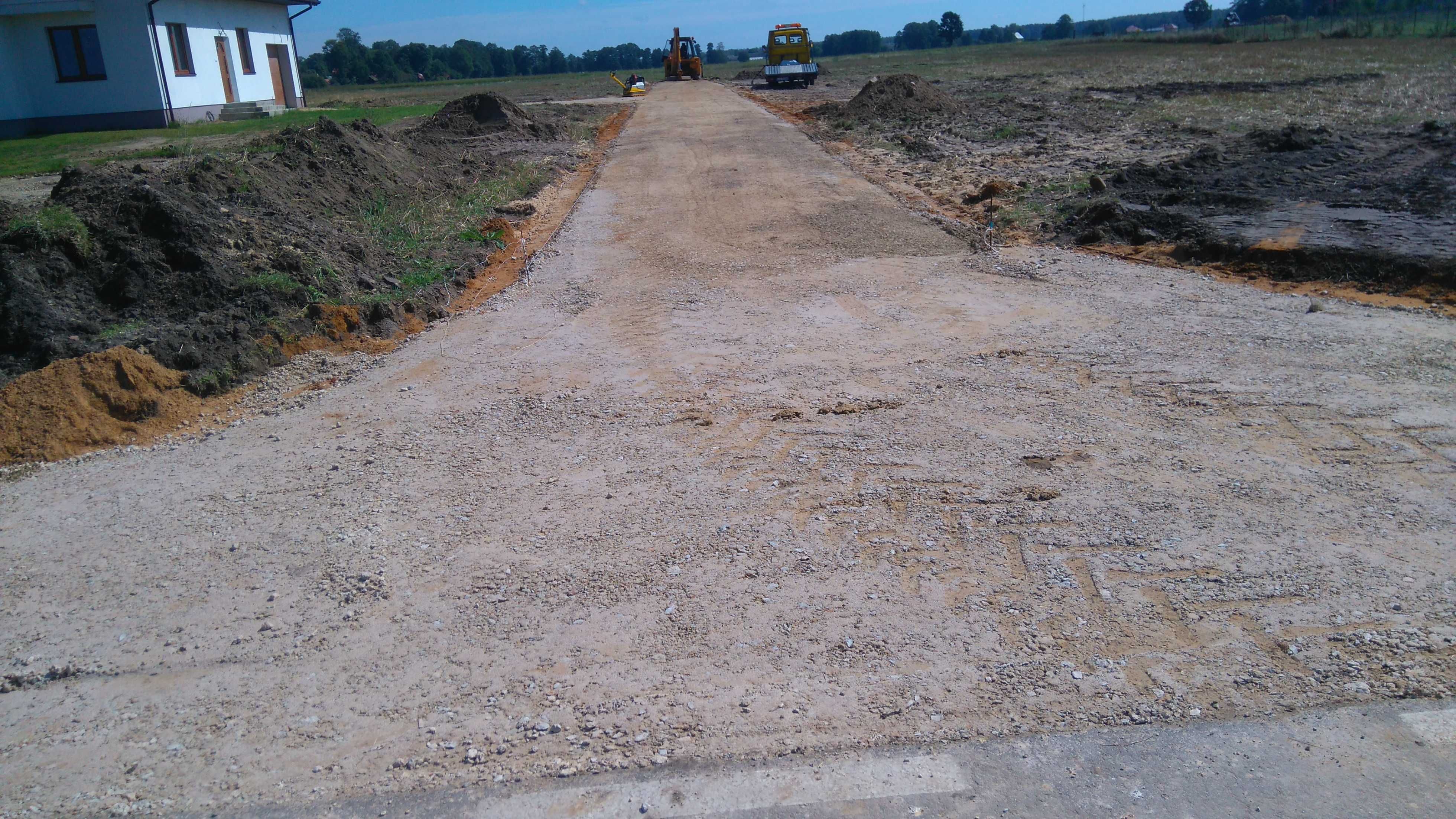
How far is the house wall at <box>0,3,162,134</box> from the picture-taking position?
24.0m

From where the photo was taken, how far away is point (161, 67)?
2473 centimetres

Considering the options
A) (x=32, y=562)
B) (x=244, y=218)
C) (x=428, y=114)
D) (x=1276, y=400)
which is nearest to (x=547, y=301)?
(x=244, y=218)

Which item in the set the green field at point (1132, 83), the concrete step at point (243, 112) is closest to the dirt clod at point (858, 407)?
the green field at point (1132, 83)

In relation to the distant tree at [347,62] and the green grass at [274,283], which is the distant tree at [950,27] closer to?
the distant tree at [347,62]

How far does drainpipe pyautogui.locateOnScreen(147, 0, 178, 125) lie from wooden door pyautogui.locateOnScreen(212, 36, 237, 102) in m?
3.29

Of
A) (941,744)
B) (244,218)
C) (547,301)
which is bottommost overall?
(941,744)

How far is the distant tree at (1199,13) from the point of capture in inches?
4788

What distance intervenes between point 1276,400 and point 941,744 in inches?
169

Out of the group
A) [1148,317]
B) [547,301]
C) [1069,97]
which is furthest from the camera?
[1069,97]

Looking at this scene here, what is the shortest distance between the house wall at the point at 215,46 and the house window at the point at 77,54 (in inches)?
65.2

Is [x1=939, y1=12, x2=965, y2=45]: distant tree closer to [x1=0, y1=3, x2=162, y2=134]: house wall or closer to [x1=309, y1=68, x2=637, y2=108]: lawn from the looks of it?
[x1=309, y1=68, x2=637, y2=108]: lawn

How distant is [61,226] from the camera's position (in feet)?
26.8

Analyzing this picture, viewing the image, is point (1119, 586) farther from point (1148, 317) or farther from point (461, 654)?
point (1148, 317)

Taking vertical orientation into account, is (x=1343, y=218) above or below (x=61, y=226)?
below
